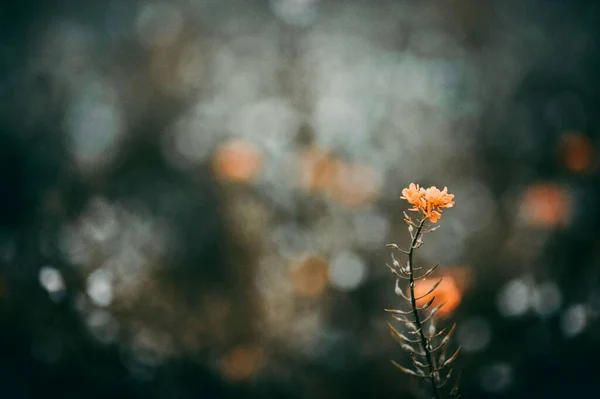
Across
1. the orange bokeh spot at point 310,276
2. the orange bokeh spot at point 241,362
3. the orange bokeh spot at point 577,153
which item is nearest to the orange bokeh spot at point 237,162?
the orange bokeh spot at point 310,276

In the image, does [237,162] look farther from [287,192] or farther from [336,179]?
[336,179]

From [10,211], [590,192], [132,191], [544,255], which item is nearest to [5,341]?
[10,211]

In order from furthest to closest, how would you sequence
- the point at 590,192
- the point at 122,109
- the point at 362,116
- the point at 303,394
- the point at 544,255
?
the point at 122,109, the point at 362,116, the point at 590,192, the point at 544,255, the point at 303,394

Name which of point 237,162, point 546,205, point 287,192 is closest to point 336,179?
point 287,192

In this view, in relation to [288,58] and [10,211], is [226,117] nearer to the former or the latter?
[288,58]

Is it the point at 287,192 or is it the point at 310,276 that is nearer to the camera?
the point at 310,276

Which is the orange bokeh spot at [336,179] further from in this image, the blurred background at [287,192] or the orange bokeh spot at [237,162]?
the orange bokeh spot at [237,162]

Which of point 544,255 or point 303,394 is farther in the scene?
point 544,255
